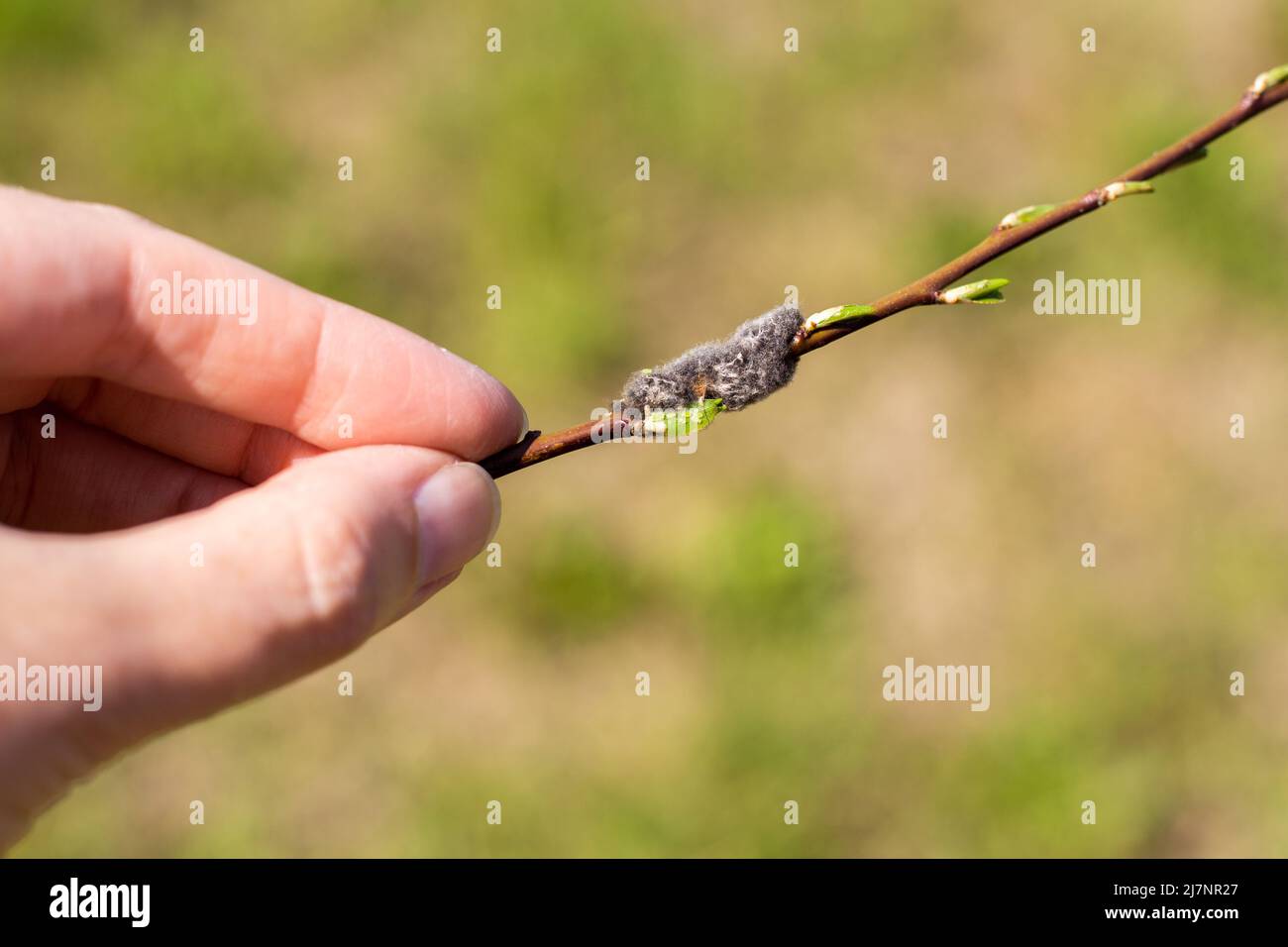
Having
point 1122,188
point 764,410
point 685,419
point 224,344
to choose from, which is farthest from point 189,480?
point 764,410

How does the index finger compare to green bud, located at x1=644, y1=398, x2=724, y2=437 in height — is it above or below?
above

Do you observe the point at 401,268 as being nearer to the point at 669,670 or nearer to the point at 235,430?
the point at 669,670

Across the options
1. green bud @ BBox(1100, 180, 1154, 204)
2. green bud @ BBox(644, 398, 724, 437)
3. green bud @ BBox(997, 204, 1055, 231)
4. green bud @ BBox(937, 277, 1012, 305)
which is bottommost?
green bud @ BBox(644, 398, 724, 437)

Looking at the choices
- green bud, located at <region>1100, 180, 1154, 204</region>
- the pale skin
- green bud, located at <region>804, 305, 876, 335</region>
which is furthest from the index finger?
green bud, located at <region>1100, 180, 1154, 204</region>

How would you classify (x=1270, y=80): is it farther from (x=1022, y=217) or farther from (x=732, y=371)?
(x=732, y=371)

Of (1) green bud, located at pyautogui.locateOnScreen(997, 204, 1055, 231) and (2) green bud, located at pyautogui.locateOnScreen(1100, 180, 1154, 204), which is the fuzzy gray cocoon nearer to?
(1) green bud, located at pyautogui.locateOnScreen(997, 204, 1055, 231)

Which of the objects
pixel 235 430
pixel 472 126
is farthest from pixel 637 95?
pixel 235 430
